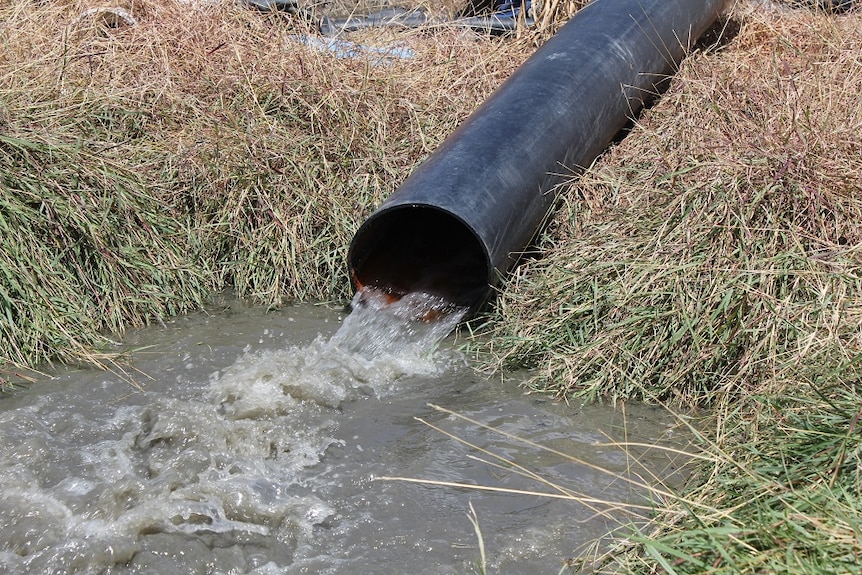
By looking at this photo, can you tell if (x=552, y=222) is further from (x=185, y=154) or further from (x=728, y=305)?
(x=185, y=154)

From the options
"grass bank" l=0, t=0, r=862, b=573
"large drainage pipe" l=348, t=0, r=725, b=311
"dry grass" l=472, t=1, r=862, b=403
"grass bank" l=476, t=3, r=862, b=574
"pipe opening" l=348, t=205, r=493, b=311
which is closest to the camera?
"grass bank" l=476, t=3, r=862, b=574

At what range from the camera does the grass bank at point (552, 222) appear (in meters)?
3.28

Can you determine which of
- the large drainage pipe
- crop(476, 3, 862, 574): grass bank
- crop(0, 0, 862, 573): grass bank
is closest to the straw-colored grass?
Result: crop(0, 0, 862, 573): grass bank

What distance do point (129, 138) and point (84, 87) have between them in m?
0.50

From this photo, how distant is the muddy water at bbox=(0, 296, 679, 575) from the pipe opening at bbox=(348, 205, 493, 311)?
0.34 meters

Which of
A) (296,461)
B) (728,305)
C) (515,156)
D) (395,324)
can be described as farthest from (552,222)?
(296,461)

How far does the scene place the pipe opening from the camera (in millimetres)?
5273

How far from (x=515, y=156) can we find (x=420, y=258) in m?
0.89

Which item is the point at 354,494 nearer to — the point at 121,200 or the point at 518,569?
the point at 518,569

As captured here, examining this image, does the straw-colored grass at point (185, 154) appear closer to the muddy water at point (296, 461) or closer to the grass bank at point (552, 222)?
the grass bank at point (552, 222)

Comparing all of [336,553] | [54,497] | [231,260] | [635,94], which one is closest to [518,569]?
[336,553]

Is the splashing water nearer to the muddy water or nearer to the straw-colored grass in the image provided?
the muddy water

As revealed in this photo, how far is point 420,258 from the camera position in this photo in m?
5.62

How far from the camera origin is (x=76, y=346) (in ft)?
15.4
